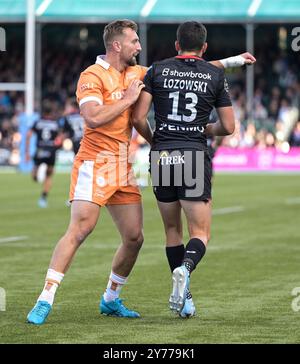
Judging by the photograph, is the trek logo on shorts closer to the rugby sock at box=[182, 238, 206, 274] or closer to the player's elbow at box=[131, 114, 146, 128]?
the player's elbow at box=[131, 114, 146, 128]

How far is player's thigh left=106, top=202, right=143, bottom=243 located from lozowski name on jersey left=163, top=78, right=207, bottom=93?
0.96 meters

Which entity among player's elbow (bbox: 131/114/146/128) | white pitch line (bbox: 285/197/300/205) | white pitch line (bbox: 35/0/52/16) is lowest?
white pitch line (bbox: 285/197/300/205)

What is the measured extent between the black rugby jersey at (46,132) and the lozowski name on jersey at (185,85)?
52.5 ft

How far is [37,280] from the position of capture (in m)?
11.2

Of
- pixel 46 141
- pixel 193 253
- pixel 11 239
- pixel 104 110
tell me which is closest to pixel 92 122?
pixel 104 110

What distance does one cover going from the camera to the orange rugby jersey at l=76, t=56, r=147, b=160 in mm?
8586

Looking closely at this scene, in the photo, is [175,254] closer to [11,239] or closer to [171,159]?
[171,159]

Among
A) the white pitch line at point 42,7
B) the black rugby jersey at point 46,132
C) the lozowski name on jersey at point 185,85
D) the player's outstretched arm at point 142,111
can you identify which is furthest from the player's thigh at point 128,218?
the white pitch line at point 42,7

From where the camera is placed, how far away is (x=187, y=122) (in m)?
8.66

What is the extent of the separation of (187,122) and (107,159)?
0.68 metres

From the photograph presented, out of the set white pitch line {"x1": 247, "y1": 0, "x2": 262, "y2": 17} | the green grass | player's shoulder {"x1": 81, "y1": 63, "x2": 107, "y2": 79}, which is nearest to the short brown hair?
player's shoulder {"x1": 81, "y1": 63, "x2": 107, "y2": 79}

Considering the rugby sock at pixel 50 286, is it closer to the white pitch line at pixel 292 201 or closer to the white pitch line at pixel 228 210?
the white pitch line at pixel 228 210

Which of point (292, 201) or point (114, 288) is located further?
point (292, 201)

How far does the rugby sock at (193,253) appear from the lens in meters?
8.45
